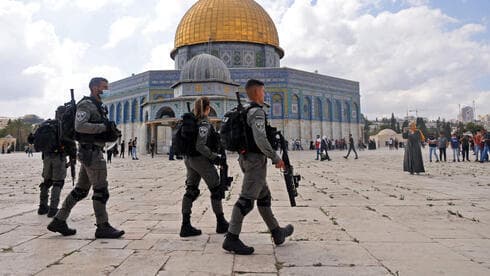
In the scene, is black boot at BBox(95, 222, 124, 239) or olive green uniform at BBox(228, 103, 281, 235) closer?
olive green uniform at BBox(228, 103, 281, 235)

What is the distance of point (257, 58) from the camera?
40344 mm

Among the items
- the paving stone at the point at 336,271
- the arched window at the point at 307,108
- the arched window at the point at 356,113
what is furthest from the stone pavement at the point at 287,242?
the arched window at the point at 356,113

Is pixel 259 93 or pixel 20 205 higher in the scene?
pixel 259 93

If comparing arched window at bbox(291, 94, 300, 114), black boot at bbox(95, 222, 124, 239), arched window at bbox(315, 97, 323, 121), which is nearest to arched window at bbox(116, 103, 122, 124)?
arched window at bbox(291, 94, 300, 114)

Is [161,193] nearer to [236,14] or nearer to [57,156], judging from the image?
[57,156]

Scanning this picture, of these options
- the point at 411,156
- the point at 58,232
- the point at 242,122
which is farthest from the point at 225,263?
the point at 411,156

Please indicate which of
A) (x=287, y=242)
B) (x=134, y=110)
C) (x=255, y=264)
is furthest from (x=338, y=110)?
(x=255, y=264)

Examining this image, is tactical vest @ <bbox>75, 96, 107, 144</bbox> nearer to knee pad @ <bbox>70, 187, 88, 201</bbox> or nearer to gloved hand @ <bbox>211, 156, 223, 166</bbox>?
knee pad @ <bbox>70, 187, 88, 201</bbox>

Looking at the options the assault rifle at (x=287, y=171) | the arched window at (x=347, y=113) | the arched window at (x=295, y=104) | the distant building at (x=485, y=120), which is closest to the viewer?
the assault rifle at (x=287, y=171)

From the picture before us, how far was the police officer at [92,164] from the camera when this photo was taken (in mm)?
3705

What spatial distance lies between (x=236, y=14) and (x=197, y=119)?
125 ft

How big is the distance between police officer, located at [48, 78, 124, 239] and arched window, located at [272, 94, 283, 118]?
3532 centimetres

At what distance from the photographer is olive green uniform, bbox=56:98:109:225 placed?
12.2ft

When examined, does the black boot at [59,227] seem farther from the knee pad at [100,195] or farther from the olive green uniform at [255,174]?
the olive green uniform at [255,174]
